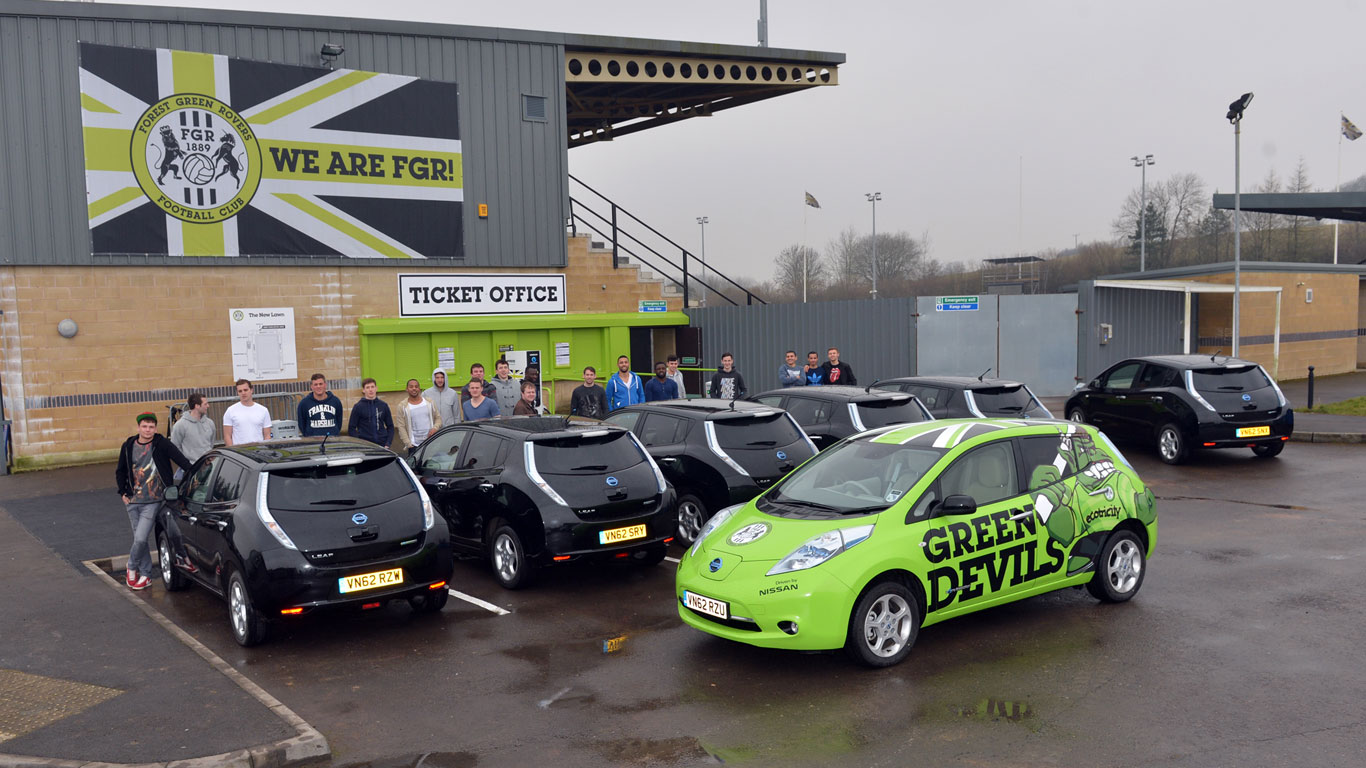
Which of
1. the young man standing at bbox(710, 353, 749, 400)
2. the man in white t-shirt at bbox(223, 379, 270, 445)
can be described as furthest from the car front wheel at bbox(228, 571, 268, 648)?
the young man standing at bbox(710, 353, 749, 400)

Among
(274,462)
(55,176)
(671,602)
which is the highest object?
(55,176)

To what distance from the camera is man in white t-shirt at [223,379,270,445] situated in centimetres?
1105

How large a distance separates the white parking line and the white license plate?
6.99 feet

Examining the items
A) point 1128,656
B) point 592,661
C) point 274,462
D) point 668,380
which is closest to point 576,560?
point 592,661

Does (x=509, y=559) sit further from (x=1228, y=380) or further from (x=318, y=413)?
(x=1228, y=380)

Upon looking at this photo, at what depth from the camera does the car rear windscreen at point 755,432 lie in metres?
10.6

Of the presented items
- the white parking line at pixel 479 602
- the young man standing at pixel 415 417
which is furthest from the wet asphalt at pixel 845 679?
the young man standing at pixel 415 417

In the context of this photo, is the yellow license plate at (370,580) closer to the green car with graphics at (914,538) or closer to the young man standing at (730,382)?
the green car with graphics at (914,538)

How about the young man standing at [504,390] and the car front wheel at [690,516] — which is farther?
the young man standing at [504,390]

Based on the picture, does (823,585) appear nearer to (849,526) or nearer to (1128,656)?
(849,526)

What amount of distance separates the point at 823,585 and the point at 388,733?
2.76 m

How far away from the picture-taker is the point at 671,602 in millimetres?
8758

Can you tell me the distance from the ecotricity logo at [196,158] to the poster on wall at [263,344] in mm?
1932

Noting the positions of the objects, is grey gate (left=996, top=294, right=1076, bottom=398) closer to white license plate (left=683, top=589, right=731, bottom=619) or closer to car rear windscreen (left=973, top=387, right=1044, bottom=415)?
car rear windscreen (left=973, top=387, right=1044, bottom=415)
